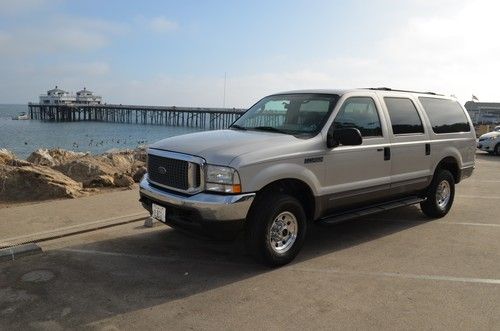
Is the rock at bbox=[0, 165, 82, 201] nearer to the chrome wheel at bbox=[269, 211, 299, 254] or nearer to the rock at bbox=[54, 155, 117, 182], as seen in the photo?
the rock at bbox=[54, 155, 117, 182]

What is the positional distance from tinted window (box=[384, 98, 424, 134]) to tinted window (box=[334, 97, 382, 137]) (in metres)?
0.36

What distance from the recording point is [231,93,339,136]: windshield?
588cm

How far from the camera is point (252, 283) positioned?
4871 millimetres

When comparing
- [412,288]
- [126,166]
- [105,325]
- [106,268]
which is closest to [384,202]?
[412,288]

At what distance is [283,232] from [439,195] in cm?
365

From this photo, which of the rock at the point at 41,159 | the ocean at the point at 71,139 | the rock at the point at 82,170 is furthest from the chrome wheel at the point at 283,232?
the ocean at the point at 71,139

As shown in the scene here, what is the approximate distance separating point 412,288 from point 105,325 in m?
2.95

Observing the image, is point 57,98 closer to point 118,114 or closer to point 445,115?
point 118,114

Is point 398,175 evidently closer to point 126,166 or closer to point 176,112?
point 126,166

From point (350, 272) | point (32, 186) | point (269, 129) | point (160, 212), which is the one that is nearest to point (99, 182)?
point (32, 186)

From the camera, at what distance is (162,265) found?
5.36m

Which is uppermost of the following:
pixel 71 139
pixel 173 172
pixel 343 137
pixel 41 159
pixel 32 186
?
pixel 343 137

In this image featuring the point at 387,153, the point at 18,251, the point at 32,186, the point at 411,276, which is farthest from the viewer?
the point at 32,186

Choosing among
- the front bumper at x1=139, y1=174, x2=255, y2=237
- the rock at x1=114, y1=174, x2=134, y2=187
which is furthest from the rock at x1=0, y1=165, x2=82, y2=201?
the front bumper at x1=139, y1=174, x2=255, y2=237
